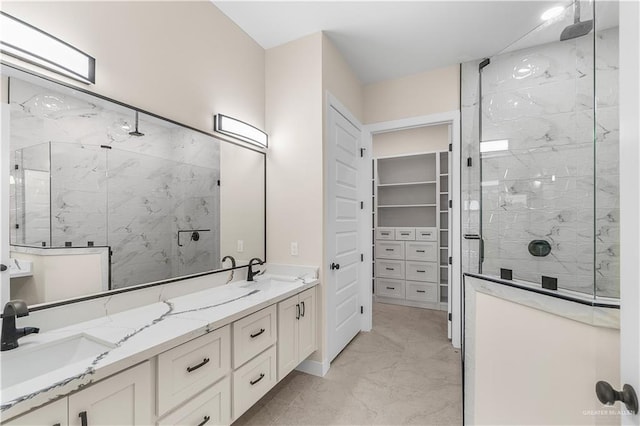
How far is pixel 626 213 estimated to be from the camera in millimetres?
634

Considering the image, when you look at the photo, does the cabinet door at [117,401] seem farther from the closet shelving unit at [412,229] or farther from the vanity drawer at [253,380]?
the closet shelving unit at [412,229]

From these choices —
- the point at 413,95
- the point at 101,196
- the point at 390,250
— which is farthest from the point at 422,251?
the point at 101,196

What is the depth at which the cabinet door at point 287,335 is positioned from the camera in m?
1.88

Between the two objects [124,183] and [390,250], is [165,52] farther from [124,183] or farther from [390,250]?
[390,250]

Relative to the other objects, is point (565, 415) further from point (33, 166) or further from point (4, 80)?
point (4, 80)

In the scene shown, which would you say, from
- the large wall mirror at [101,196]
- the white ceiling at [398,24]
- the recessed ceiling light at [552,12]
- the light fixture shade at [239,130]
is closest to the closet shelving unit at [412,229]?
the white ceiling at [398,24]

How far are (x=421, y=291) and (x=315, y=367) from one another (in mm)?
2308

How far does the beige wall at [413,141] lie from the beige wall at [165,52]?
2619 mm

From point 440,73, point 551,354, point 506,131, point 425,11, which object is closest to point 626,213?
point 551,354

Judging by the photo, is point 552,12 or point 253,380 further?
point 552,12

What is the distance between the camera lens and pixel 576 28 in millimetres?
1342

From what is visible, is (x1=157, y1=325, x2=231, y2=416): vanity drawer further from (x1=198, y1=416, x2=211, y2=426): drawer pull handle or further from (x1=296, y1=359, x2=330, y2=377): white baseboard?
(x1=296, y1=359, x2=330, y2=377): white baseboard

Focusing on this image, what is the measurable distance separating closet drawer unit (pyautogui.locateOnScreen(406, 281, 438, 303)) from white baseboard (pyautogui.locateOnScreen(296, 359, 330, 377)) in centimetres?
217

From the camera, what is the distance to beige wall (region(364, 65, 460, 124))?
299 cm
